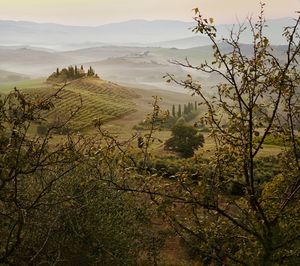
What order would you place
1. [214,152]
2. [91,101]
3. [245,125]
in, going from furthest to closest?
[91,101], [214,152], [245,125]

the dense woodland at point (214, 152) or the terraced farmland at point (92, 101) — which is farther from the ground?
the dense woodland at point (214, 152)

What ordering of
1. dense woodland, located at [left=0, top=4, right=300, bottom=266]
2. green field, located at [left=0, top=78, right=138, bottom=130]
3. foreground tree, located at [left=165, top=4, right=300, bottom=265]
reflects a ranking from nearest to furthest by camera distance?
1. dense woodland, located at [left=0, top=4, right=300, bottom=266]
2. foreground tree, located at [left=165, top=4, right=300, bottom=265]
3. green field, located at [left=0, top=78, right=138, bottom=130]

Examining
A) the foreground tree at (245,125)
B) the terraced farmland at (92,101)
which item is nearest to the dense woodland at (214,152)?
the foreground tree at (245,125)

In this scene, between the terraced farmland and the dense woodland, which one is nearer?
the dense woodland

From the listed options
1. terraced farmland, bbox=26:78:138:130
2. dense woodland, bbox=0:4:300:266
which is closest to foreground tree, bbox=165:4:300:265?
dense woodland, bbox=0:4:300:266

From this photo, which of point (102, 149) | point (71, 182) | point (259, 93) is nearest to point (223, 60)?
point (259, 93)

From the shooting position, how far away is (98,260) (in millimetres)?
18766

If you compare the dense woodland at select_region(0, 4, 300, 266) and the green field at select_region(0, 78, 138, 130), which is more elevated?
the dense woodland at select_region(0, 4, 300, 266)

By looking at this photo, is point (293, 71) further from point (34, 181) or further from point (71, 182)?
point (34, 181)

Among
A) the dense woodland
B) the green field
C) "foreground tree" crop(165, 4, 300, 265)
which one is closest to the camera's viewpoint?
the dense woodland

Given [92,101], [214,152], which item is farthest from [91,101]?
[214,152]

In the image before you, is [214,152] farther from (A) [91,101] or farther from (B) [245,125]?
(A) [91,101]

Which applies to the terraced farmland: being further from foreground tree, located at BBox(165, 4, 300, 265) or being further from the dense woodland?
foreground tree, located at BBox(165, 4, 300, 265)

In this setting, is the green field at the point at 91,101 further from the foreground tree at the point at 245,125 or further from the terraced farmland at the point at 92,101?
the foreground tree at the point at 245,125
